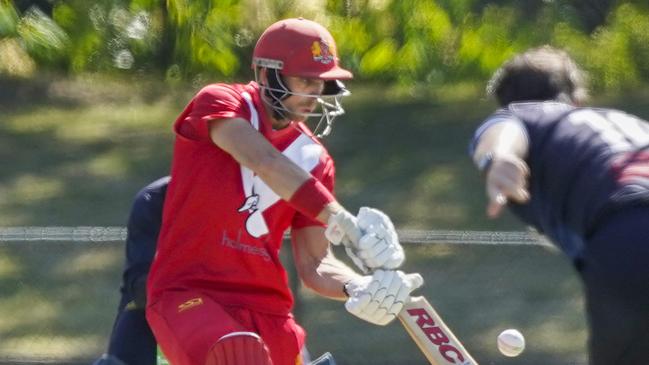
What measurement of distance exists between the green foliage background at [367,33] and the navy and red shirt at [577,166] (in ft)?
18.3

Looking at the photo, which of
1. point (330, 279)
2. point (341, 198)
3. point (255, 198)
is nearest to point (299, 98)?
point (255, 198)

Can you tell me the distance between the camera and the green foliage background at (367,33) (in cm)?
962

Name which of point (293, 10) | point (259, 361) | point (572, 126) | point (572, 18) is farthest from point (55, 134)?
point (572, 126)

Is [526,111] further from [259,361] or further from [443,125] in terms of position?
[443,125]

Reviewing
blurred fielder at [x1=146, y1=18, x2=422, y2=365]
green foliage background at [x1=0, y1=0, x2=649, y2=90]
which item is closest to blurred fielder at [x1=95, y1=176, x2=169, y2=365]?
blurred fielder at [x1=146, y1=18, x2=422, y2=365]

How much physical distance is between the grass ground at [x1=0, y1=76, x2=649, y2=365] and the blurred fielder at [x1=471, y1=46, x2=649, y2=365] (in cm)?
370

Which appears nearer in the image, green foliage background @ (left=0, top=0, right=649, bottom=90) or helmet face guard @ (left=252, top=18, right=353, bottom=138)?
helmet face guard @ (left=252, top=18, right=353, bottom=138)

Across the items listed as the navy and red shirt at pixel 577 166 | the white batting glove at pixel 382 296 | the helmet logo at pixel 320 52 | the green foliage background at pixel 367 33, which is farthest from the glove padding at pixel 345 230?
the green foliage background at pixel 367 33

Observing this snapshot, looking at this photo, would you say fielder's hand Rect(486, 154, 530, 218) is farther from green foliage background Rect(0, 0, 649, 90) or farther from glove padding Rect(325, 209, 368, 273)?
green foliage background Rect(0, 0, 649, 90)

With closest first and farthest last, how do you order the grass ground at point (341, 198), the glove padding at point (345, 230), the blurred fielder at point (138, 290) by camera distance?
the glove padding at point (345, 230) → the blurred fielder at point (138, 290) → the grass ground at point (341, 198)

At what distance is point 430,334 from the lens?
14.3 feet

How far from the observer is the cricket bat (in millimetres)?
4332

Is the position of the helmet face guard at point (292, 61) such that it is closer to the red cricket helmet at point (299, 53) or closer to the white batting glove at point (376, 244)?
the red cricket helmet at point (299, 53)

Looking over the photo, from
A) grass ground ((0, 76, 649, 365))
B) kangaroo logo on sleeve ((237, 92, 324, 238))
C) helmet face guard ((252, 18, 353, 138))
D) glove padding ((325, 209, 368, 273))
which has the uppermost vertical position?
helmet face guard ((252, 18, 353, 138))
